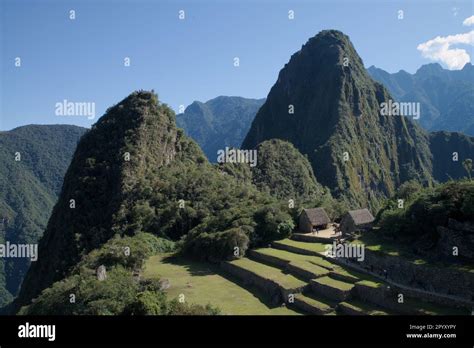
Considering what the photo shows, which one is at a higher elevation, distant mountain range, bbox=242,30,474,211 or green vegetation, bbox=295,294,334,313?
distant mountain range, bbox=242,30,474,211

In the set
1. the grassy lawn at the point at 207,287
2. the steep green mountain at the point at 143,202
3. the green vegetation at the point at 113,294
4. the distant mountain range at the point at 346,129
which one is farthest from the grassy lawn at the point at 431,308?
the distant mountain range at the point at 346,129

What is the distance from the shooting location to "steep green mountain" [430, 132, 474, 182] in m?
138

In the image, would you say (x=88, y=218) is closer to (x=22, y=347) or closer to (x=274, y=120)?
(x=22, y=347)

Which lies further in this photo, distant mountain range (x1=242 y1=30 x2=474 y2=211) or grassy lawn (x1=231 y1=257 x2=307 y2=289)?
distant mountain range (x1=242 y1=30 x2=474 y2=211)

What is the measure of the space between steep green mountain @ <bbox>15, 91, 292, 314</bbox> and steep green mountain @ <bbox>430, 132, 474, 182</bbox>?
106m

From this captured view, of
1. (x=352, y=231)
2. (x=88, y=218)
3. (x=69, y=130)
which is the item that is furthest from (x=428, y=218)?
(x=69, y=130)

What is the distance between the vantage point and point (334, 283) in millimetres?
23703

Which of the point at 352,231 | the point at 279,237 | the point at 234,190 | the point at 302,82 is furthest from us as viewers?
the point at 302,82

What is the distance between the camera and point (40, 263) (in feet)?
175

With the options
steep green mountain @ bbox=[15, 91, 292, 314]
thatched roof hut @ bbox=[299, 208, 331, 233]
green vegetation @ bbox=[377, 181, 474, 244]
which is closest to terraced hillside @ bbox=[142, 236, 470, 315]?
thatched roof hut @ bbox=[299, 208, 331, 233]

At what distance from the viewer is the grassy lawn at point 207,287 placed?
23359 millimetres

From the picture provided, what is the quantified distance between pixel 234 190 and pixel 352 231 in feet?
63.3

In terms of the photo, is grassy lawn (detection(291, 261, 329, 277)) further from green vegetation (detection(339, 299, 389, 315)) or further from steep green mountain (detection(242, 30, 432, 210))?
steep green mountain (detection(242, 30, 432, 210))

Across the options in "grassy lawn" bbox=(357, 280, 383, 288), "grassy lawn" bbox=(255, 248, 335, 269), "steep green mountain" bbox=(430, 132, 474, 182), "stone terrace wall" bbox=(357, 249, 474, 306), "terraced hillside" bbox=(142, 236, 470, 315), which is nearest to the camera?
"stone terrace wall" bbox=(357, 249, 474, 306)
